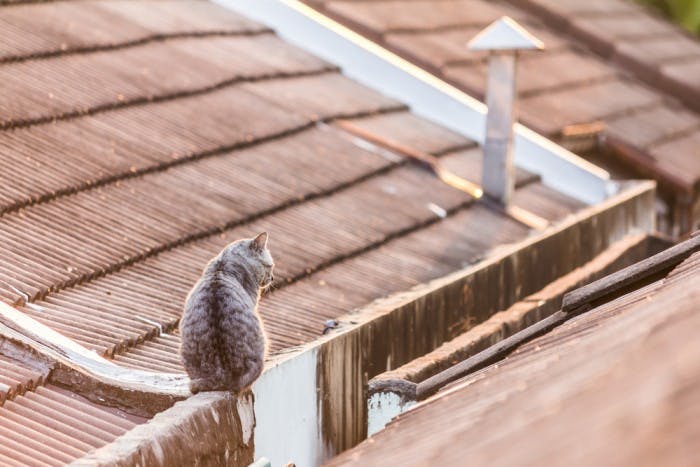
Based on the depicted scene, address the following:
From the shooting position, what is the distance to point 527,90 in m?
11.4

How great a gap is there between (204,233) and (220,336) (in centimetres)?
189

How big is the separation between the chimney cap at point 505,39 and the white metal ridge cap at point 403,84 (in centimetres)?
116

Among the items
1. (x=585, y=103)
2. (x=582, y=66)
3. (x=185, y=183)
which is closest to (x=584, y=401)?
(x=185, y=183)

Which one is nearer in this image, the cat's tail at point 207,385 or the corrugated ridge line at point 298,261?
the cat's tail at point 207,385

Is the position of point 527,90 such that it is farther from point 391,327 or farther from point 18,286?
point 18,286

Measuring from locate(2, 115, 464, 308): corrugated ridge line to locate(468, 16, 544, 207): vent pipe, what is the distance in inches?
24.6

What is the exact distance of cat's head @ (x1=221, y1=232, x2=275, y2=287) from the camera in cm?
468

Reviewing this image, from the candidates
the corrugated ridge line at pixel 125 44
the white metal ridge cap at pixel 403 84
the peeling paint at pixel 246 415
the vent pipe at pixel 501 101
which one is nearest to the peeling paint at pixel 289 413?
the peeling paint at pixel 246 415

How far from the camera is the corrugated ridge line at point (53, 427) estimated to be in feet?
12.9

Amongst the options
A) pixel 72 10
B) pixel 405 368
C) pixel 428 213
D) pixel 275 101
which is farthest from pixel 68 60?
pixel 405 368

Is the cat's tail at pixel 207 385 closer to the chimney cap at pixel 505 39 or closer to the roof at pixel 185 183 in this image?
the roof at pixel 185 183

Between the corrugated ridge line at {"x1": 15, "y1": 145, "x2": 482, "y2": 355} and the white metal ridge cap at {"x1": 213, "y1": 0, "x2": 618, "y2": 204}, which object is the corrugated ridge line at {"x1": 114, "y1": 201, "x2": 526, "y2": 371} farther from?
the white metal ridge cap at {"x1": 213, "y1": 0, "x2": 618, "y2": 204}

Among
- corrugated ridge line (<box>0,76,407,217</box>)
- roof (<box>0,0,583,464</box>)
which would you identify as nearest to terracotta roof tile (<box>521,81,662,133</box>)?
roof (<box>0,0,583,464</box>)

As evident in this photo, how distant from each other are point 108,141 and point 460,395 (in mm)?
3238
